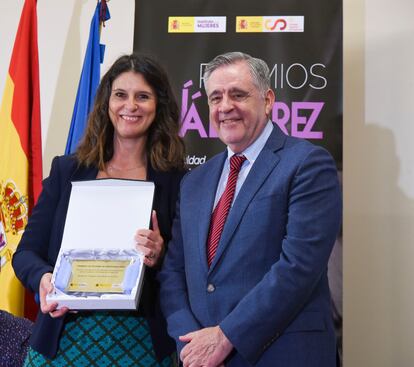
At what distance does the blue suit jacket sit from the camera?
171 cm

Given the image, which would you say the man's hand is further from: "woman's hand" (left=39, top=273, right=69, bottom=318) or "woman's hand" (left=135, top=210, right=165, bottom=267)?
"woman's hand" (left=39, top=273, right=69, bottom=318)

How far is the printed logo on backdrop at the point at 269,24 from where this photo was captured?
3551 mm

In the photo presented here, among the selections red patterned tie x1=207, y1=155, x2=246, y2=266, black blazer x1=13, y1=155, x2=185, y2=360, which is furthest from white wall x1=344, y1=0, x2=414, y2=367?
red patterned tie x1=207, y1=155, x2=246, y2=266

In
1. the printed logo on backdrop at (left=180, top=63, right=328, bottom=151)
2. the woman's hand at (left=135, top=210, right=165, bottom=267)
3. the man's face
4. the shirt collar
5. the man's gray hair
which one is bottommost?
the woman's hand at (left=135, top=210, right=165, bottom=267)

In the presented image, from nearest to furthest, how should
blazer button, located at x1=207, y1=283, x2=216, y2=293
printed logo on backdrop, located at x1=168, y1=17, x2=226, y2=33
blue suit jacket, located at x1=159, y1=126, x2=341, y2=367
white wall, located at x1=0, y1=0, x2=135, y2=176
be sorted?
blue suit jacket, located at x1=159, y1=126, x2=341, y2=367 < blazer button, located at x1=207, y1=283, x2=216, y2=293 < printed logo on backdrop, located at x1=168, y1=17, x2=226, y2=33 < white wall, located at x1=0, y1=0, x2=135, y2=176

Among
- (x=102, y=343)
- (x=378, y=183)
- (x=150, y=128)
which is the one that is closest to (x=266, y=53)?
(x=378, y=183)

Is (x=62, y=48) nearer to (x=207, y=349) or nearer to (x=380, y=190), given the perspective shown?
(x=380, y=190)

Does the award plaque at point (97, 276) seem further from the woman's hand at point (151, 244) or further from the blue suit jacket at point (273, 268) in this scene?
the blue suit jacket at point (273, 268)

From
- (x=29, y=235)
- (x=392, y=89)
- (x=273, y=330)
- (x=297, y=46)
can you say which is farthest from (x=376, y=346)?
(x=29, y=235)

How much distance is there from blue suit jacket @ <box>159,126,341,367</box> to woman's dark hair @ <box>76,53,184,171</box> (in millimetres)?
466

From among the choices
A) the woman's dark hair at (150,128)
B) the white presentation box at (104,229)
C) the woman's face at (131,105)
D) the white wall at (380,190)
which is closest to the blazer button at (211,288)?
the white presentation box at (104,229)

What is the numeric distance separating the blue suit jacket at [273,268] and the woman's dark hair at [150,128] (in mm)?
466

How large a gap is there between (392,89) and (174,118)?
6.20 feet

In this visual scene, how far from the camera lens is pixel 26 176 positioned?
3.39 m
